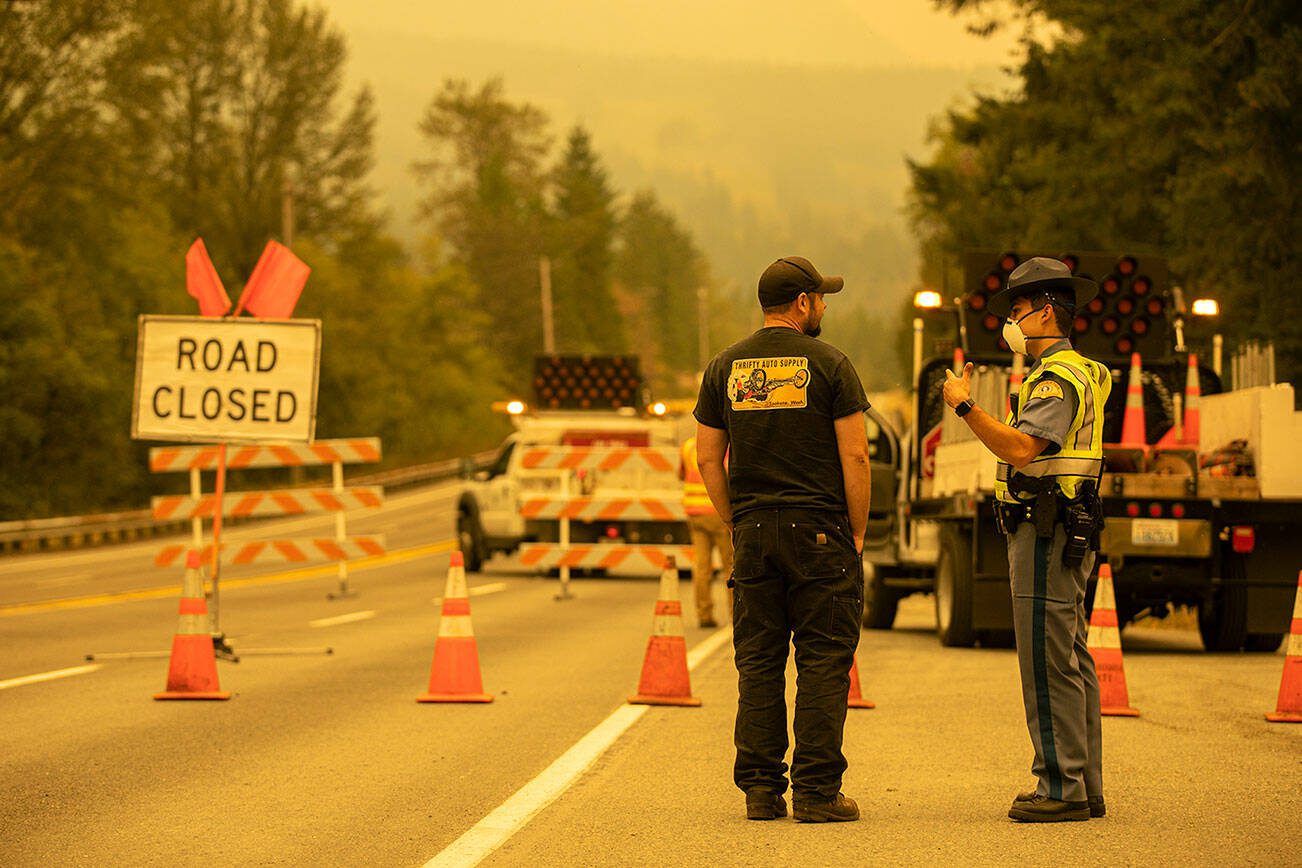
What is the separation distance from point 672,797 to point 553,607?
46.3 ft

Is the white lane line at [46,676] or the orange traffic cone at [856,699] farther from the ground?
the orange traffic cone at [856,699]

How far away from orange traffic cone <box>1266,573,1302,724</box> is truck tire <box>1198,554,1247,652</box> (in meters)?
4.71

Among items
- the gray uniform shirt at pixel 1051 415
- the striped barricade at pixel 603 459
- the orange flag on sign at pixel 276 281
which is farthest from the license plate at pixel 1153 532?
the striped barricade at pixel 603 459

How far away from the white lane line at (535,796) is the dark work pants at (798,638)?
922mm

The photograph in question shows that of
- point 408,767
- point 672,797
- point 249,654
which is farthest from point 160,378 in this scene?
point 672,797

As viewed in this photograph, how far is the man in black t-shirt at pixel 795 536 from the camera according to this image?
7.70 m

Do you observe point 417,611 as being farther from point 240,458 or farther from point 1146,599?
→ point 1146,599

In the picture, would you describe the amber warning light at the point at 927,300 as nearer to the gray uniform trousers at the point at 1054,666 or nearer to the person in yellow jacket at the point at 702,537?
the person in yellow jacket at the point at 702,537

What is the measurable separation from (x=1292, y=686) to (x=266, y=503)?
1112 centimetres

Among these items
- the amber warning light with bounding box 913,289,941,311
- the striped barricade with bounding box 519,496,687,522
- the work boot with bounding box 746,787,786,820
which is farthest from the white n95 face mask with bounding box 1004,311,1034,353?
the striped barricade with bounding box 519,496,687,522

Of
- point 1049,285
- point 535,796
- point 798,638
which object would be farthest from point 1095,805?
point 535,796

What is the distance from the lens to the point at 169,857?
7.14 metres

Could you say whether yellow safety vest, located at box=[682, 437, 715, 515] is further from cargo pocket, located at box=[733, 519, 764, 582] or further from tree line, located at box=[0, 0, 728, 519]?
tree line, located at box=[0, 0, 728, 519]

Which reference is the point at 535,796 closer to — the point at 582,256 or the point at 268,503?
the point at 268,503
